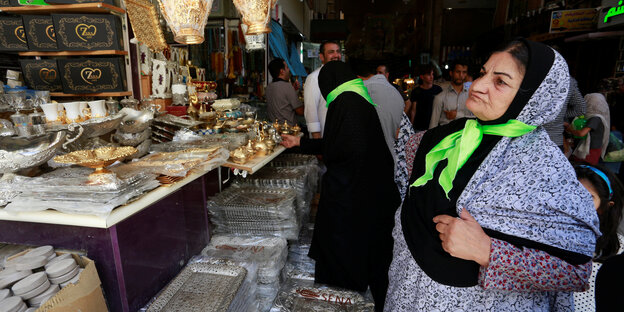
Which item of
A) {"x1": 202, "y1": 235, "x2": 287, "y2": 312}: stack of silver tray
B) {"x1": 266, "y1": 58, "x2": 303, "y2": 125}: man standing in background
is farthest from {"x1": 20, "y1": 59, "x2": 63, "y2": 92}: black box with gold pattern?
{"x1": 266, "y1": 58, "x2": 303, "y2": 125}: man standing in background

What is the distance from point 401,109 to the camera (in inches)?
103

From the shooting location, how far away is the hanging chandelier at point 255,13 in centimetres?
172

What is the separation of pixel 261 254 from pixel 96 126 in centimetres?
115

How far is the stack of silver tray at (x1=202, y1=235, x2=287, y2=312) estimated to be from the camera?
171 cm

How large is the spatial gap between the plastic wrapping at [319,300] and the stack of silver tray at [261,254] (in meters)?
0.09

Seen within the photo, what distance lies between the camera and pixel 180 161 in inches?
60.4

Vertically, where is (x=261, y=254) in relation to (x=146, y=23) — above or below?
below

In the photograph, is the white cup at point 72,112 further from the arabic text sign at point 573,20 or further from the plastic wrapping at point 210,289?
the arabic text sign at point 573,20

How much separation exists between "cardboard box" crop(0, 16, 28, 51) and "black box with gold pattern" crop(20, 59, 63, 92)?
0.13 metres

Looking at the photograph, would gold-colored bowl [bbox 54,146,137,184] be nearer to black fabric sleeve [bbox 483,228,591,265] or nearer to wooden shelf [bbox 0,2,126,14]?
black fabric sleeve [bbox 483,228,591,265]

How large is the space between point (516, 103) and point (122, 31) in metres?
2.82

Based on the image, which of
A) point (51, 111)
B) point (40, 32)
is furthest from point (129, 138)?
point (40, 32)

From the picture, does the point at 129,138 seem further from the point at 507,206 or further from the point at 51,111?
the point at 507,206

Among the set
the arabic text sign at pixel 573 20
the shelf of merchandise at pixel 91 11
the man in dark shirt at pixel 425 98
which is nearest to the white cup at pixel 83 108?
the shelf of merchandise at pixel 91 11
